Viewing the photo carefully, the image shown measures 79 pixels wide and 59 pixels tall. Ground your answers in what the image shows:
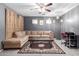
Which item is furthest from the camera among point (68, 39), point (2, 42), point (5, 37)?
point (68, 39)

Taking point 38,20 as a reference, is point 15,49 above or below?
below

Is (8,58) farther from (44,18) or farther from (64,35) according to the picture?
(44,18)

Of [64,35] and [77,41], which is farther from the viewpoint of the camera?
[64,35]

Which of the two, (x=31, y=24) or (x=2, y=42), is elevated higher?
(x=31, y=24)

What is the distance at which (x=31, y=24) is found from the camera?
36.1 ft

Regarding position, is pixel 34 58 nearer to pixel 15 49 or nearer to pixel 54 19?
pixel 15 49

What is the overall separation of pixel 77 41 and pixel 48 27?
4.99 m

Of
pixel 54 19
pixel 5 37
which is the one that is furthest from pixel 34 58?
pixel 54 19

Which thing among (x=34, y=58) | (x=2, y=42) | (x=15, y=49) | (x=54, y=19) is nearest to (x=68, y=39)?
(x=15, y=49)

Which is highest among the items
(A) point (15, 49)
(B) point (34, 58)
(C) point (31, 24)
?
(C) point (31, 24)

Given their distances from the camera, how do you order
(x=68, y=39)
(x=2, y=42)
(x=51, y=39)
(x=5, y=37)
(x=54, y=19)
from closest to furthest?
1. (x=2, y=42)
2. (x=5, y=37)
3. (x=68, y=39)
4. (x=51, y=39)
5. (x=54, y=19)

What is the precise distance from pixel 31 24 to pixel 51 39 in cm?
248

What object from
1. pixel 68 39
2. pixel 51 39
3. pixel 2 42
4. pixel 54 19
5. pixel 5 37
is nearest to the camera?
pixel 2 42

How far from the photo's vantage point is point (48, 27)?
1095 cm
